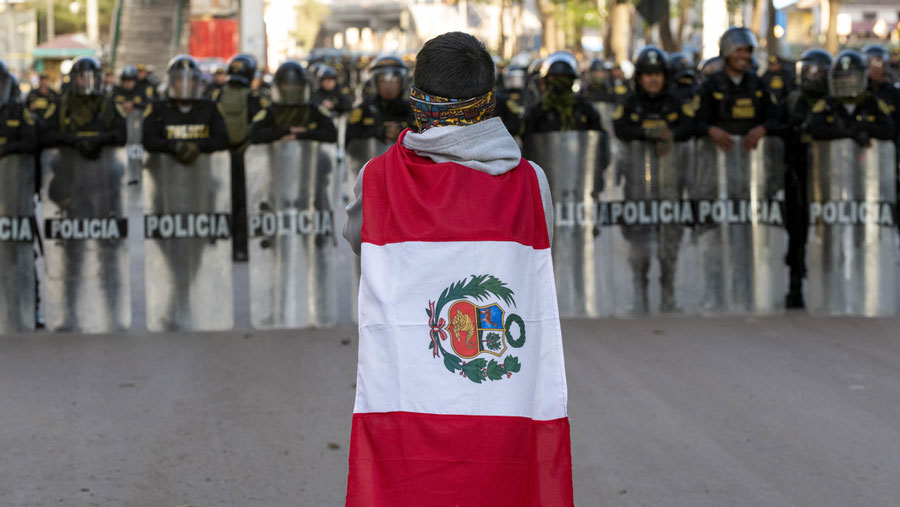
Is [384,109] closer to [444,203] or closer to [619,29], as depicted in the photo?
[444,203]

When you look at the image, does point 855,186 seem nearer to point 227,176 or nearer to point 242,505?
point 227,176

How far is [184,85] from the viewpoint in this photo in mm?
11078

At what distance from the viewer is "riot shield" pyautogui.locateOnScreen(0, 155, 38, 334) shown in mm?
10250

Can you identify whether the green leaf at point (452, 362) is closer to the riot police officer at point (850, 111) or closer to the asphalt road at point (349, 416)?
the asphalt road at point (349, 416)

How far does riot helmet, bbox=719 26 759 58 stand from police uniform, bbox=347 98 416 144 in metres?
2.57

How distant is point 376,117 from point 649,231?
2.35 m

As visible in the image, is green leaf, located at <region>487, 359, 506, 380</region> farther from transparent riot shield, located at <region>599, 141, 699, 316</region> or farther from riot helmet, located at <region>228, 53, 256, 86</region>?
riot helmet, located at <region>228, 53, 256, 86</region>

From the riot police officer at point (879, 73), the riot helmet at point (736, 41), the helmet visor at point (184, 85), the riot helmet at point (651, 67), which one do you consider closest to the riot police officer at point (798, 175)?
the riot helmet at point (736, 41)

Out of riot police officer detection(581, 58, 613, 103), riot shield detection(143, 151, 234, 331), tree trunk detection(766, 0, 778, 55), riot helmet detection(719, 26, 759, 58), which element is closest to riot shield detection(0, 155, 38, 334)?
riot shield detection(143, 151, 234, 331)

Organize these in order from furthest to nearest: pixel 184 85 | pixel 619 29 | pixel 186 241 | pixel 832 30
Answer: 1. pixel 832 30
2. pixel 619 29
3. pixel 184 85
4. pixel 186 241

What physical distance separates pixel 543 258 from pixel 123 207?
24.2 ft

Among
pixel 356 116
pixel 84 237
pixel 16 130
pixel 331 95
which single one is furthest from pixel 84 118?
pixel 331 95

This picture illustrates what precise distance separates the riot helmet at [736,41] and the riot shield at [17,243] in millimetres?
5398

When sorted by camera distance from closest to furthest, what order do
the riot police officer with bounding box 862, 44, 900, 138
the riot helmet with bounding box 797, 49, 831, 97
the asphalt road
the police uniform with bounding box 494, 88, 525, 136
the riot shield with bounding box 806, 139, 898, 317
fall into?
1. the asphalt road
2. the riot shield with bounding box 806, 139, 898, 317
3. the police uniform with bounding box 494, 88, 525, 136
4. the riot helmet with bounding box 797, 49, 831, 97
5. the riot police officer with bounding box 862, 44, 900, 138
